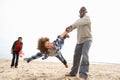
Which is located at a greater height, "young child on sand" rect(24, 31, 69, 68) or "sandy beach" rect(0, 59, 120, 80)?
"young child on sand" rect(24, 31, 69, 68)

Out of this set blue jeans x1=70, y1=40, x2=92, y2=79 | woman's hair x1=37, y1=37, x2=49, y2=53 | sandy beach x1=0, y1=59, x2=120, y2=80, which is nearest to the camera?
blue jeans x1=70, y1=40, x2=92, y2=79

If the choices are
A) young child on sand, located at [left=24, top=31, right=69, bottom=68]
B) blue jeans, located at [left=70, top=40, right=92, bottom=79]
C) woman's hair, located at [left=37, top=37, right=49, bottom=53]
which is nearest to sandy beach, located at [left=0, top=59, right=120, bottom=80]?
blue jeans, located at [left=70, top=40, right=92, bottom=79]

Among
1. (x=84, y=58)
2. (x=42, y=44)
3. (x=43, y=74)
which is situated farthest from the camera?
(x=43, y=74)

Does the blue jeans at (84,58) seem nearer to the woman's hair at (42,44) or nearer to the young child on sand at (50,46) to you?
the young child on sand at (50,46)

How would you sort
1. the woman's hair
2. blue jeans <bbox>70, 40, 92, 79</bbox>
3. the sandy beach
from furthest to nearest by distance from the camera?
the sandy beach
the woman's hair
blue jeans <bbox>70, 40, 92, 79</bbox>

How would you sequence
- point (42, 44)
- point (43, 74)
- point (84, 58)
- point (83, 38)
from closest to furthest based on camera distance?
point (84, 58) < point (83, 38) < point (42, 44) < point (43, 74)

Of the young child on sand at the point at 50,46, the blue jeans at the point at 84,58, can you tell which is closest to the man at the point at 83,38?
the blue jeans at the point at 84,58

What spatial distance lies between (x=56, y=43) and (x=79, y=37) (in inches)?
39.5

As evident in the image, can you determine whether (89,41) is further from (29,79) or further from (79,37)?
(29,79)

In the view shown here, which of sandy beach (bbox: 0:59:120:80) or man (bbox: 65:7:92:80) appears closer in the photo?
man (bbox: 65:7:92:80)

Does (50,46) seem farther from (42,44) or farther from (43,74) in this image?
(43,74)

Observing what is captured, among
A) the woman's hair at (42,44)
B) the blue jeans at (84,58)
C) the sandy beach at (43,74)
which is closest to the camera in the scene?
the blue jeans at (84,58)

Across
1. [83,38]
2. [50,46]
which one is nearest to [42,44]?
[50,46]

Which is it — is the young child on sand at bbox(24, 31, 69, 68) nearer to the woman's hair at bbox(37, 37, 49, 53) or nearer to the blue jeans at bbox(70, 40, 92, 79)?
the woman's hair at bbox(37, 37, 49, 53)
